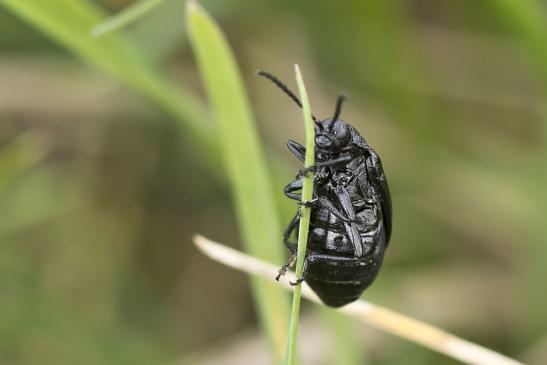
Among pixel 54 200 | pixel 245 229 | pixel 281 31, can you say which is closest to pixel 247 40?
pixel 281 31

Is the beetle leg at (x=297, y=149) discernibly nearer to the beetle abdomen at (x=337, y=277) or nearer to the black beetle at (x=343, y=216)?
the black beetle at (x=343, y=216)

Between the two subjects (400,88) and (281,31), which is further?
(281,31)

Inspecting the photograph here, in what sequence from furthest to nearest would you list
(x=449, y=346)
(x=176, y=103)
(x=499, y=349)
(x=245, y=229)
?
1. (x=499, y=349)
2. (x=176, y=103)
3. (x=245, y=229)
4. (x=449, y=346)

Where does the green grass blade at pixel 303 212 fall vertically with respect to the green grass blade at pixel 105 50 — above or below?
below

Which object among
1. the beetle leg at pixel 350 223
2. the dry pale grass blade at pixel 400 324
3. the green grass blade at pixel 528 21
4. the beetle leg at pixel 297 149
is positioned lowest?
the dry pale grass blade at pixel 400 324

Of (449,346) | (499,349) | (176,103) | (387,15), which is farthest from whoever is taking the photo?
(387,15)

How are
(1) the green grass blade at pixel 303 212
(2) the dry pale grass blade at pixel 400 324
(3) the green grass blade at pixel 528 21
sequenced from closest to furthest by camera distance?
(1) the green grass blade at pixel 303 212, (2) the dry pale grass blade at pixel 400 324, (3) the green grass blade at pixel 528 21

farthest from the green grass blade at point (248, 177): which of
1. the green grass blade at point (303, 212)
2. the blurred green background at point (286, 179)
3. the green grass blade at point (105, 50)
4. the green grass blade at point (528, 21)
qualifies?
the green grass blade at point (528, 21)

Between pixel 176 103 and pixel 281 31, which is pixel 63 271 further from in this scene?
pixel 281 31
